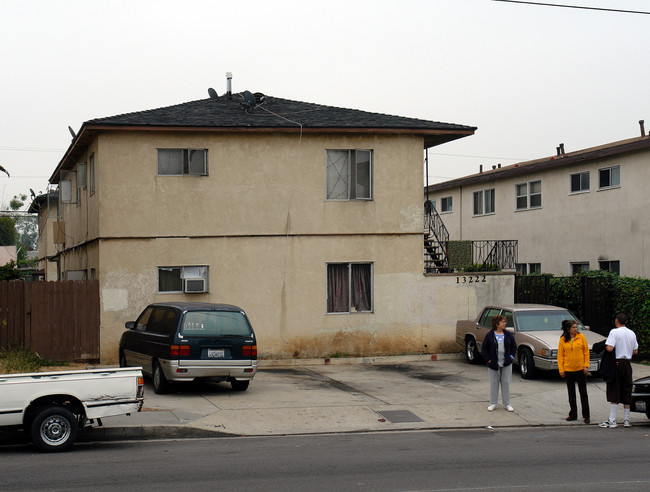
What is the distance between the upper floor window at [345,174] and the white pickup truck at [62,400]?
442 inches

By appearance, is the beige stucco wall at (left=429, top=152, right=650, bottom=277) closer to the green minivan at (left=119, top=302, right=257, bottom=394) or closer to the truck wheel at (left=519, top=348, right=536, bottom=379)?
the truck wheel at (left=519, top=348, right=536, bottom=379)

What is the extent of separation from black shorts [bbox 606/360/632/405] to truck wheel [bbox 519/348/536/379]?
14.8 ft

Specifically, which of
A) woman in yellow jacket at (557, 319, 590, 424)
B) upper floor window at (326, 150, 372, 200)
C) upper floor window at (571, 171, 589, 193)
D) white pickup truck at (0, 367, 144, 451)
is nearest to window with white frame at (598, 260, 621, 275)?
upper floor window at (571, 171, 589, 193)

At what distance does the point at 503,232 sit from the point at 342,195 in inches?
623

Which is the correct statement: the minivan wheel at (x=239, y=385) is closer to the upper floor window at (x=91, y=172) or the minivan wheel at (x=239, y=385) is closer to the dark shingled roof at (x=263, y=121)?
the dark shingled roof at (x=263, y=121)

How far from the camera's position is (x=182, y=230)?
66.6ft

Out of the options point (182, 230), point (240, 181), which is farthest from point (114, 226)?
point (240, 181)

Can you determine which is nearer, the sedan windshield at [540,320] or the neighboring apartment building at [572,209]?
the sedan windshield at [540,320]

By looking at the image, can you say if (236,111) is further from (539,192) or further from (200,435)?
(539,192)

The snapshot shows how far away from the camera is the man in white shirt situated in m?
12.7

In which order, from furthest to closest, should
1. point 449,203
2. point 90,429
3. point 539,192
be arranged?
point 449,203, point 539,192, point 90,429

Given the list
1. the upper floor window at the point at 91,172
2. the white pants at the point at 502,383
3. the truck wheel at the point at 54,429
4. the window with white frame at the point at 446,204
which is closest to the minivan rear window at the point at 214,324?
the truck wheel at the point at 54,429

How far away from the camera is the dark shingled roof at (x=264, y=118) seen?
20.2m

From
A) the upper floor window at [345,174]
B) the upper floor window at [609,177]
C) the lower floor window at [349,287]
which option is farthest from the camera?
the upper floor window at [609,177]
